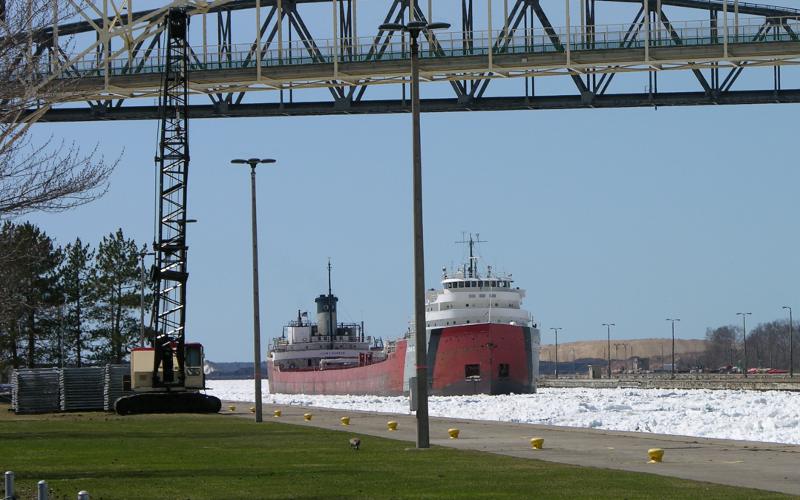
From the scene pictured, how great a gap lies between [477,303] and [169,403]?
3666 cm

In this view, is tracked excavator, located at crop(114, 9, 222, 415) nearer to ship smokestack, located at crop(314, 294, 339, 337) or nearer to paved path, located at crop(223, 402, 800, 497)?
paved path, located at crop(223, 402, 800, 497)

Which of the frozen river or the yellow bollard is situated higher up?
the yellow bollard

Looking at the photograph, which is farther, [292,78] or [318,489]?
[292,78]

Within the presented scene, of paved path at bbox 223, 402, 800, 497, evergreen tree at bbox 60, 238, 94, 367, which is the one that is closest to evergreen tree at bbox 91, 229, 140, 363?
evergreen tree at bbox 60, 238, 94, 367

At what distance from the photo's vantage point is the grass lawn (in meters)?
18.7

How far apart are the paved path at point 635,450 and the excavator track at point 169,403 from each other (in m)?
14.5

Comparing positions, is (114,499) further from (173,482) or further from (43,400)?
(43,400)

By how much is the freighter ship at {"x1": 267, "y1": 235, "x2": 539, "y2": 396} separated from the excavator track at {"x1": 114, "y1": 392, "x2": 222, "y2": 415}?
2689cm

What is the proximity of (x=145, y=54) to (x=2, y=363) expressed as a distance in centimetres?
3877

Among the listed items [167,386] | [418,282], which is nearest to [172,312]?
[167,386]

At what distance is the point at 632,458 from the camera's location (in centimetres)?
2472

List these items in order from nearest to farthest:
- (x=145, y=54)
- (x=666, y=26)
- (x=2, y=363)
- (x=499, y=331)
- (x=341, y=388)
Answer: (x=666, y=26) < (x=145, y=54) < (x=499, y=331) < (x=2, y=363) < (x=341, y=388)

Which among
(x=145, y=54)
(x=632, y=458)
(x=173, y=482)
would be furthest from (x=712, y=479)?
(x=145, y=54)

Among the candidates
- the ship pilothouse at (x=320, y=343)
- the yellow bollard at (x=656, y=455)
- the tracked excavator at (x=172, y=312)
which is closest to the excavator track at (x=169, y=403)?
the tracked excavator at (x=172, y=312)
